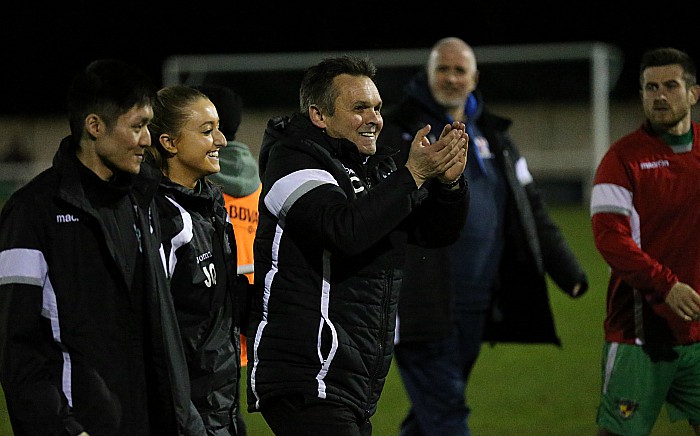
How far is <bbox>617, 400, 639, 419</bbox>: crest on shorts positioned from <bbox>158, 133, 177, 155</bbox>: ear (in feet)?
7.51

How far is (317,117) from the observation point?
368 cm

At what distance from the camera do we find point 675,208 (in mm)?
4684

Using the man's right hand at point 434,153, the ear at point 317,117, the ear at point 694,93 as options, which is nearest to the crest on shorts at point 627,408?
the ear at point 694,93

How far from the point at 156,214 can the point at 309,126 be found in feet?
2.40

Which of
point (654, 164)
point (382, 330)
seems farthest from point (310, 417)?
point (654, 164)

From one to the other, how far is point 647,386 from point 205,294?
218cm

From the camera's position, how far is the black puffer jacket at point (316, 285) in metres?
3.45

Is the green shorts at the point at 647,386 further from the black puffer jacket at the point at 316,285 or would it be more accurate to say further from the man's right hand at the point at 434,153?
the man's right hand at the point at 434,153

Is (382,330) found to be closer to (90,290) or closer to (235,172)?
(90,290)

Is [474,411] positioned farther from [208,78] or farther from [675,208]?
[208,78]

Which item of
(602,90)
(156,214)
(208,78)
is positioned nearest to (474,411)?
(156,214)

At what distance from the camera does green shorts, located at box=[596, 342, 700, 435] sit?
468cm

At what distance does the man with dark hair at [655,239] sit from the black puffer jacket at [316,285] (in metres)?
1.44

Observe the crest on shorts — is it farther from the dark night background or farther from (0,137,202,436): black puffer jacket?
the dark night background
